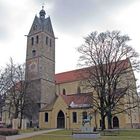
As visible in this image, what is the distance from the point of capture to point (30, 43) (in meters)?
69.3

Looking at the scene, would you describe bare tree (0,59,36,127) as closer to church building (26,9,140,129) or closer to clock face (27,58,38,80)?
church building (26,9,140,129)

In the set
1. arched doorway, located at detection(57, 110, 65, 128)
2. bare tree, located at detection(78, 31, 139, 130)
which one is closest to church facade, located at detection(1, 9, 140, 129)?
arched doorway, located at detection(57, 110, 65, 128)

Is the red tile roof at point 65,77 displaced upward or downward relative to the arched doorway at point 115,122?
upward

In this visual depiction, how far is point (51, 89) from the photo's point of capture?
66.4 m

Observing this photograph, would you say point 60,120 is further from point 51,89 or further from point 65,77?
point 65,77

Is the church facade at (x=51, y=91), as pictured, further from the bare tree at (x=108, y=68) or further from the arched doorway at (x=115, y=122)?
the bare tree at (x=108, y=68)

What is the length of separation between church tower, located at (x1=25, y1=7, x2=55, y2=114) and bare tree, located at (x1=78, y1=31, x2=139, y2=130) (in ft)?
78.5

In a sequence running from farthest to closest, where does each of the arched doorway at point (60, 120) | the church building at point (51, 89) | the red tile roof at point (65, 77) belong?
the red tile roof at point (65, 77) → the arched doorway at point (60, 120) → the church building at point (51, 89)

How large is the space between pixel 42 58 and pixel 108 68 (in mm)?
29731

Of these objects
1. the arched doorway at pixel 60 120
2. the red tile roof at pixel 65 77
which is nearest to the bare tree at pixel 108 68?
the arched doorway at pixel 60 120

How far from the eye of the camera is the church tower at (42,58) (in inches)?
2480

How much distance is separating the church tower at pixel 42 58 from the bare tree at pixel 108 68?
Answer: 23919 mm

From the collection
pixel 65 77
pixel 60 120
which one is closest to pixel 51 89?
pixel 65 77

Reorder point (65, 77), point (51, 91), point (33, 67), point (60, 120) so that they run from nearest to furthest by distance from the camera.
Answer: point (60, 120)
point (33, 67)
point (51, 91)
point (65, 77)
